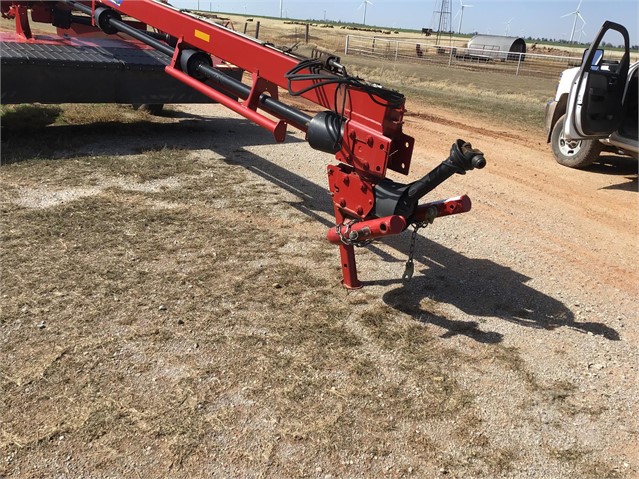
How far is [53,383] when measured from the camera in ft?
9.82

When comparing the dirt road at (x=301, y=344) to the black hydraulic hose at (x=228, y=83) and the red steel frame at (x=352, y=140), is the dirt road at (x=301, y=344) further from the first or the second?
the black hydraulic hose at (x=228, y=83)

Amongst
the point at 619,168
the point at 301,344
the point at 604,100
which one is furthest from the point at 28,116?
the point at 619,168

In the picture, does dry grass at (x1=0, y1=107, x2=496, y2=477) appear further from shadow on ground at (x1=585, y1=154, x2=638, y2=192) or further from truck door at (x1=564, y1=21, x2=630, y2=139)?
shadow on ground at (x1=585, y1=154, x2=638, y2=192)

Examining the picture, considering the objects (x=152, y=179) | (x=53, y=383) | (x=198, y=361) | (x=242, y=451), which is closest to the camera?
(x=242, y=451)

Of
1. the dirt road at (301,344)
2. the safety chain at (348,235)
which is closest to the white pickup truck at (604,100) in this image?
the dirt road at (301,344)

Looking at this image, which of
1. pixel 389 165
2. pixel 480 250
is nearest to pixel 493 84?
pixel 480 250

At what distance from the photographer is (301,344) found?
350cm

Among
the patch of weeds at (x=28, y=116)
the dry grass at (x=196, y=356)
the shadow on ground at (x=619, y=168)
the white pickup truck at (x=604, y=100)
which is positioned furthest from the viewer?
the patch of weeds at (x=28, y=116)

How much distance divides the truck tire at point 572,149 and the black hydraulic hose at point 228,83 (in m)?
4.86

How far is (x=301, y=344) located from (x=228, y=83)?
2.82 meters

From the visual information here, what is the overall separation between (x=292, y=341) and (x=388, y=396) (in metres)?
0.71

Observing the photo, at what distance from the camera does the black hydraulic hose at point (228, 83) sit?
14.6 ft

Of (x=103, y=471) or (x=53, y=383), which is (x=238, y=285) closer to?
(x=53, y=383)

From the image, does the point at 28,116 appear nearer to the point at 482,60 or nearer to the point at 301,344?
the point at 301,344
